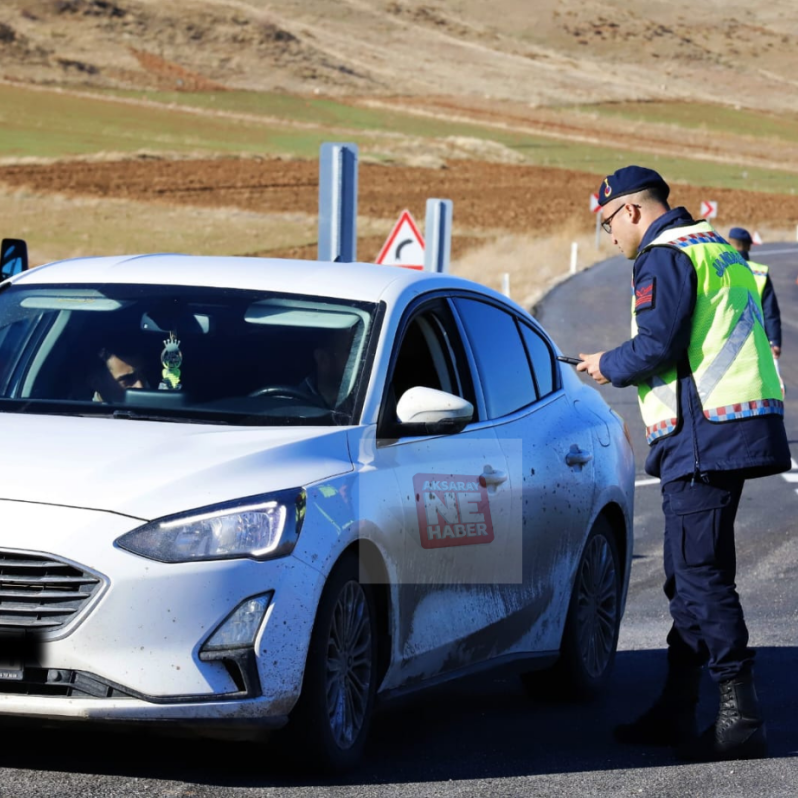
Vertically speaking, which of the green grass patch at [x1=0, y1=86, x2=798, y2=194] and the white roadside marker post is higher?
the white roadside marker post

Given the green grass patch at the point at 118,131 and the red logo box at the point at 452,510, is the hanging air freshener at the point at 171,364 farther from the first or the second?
the green grass patch at the point at 118,131

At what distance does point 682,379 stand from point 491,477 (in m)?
0.72

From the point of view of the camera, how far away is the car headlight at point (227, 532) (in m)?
4.48

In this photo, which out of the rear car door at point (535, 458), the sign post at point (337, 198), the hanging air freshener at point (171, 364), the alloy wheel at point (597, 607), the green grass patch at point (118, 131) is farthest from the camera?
the green grass patch at point (118, 131)

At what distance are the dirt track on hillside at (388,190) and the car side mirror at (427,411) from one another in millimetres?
46769

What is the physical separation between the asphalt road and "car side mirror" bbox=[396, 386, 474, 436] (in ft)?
2.83

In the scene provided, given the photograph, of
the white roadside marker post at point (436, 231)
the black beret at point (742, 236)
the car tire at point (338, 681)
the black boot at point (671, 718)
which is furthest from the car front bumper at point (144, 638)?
the white roadside marker post at point (436, 231)

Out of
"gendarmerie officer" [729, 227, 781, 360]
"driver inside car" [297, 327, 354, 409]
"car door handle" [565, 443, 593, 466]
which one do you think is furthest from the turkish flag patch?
"gendarmerie officer" [729, 227, 781, 360]

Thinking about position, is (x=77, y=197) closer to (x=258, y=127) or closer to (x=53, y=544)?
(x=258, y=127)

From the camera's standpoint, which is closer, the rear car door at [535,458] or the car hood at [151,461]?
the car hood at [151,461]

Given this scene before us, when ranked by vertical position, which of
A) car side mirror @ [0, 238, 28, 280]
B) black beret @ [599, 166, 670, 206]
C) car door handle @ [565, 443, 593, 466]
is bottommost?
car side mirror @ [0, 238, 28, 280]

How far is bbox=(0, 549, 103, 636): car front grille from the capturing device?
4.40 meters

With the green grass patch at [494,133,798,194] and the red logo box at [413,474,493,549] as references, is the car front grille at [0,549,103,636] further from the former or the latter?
the green grass patch at [494,133,798,194]

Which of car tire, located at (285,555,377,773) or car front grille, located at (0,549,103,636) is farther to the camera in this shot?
car tire, located at (285,555,377,773)
